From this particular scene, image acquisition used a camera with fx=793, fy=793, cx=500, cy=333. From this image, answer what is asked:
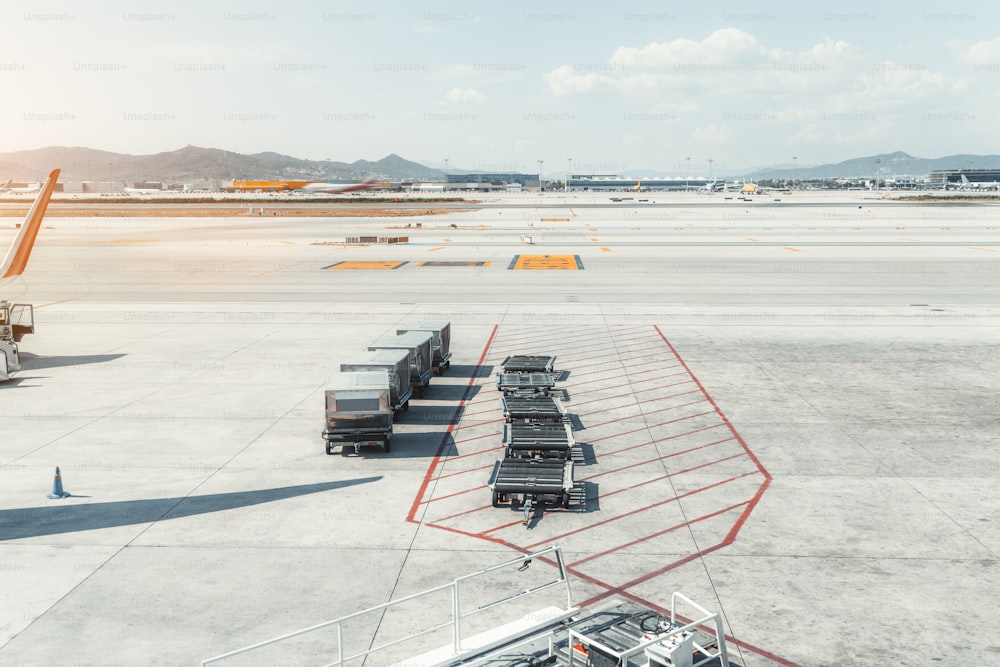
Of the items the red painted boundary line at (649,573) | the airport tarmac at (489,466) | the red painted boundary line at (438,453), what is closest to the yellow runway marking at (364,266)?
the airport tarmac at (489,466)

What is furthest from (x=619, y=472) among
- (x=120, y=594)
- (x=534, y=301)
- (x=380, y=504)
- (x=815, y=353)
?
(x=534, y=301)

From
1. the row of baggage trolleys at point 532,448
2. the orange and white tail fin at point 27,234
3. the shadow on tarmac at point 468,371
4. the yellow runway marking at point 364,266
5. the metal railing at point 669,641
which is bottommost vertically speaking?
the shadow on tarmac at point 468,371

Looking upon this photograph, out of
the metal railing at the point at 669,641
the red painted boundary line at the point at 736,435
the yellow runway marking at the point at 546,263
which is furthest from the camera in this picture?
the yellow runway marking at the point at 546,263

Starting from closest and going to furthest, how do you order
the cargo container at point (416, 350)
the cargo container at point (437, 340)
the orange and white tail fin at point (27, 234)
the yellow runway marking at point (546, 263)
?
the cargo container at point (416, 350) → the orange and white tail fin at point (27, 234) → the cargo container at point (437, 340) → the yellow runway marking at point (546, 263)

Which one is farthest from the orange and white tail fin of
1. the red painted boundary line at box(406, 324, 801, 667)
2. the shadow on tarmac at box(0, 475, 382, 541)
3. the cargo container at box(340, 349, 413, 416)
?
the red painted boundary line at box(406, 324, 801, 667)

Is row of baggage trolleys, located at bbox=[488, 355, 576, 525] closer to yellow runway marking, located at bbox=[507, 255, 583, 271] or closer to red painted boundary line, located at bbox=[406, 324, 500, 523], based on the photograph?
red painted boundary line, located at bbox=[406, 324, 500, 523]

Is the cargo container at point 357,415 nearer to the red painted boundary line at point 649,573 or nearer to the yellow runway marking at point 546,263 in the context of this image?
the red painted boundary line at point 649,573

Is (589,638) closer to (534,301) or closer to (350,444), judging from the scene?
(350,444)
